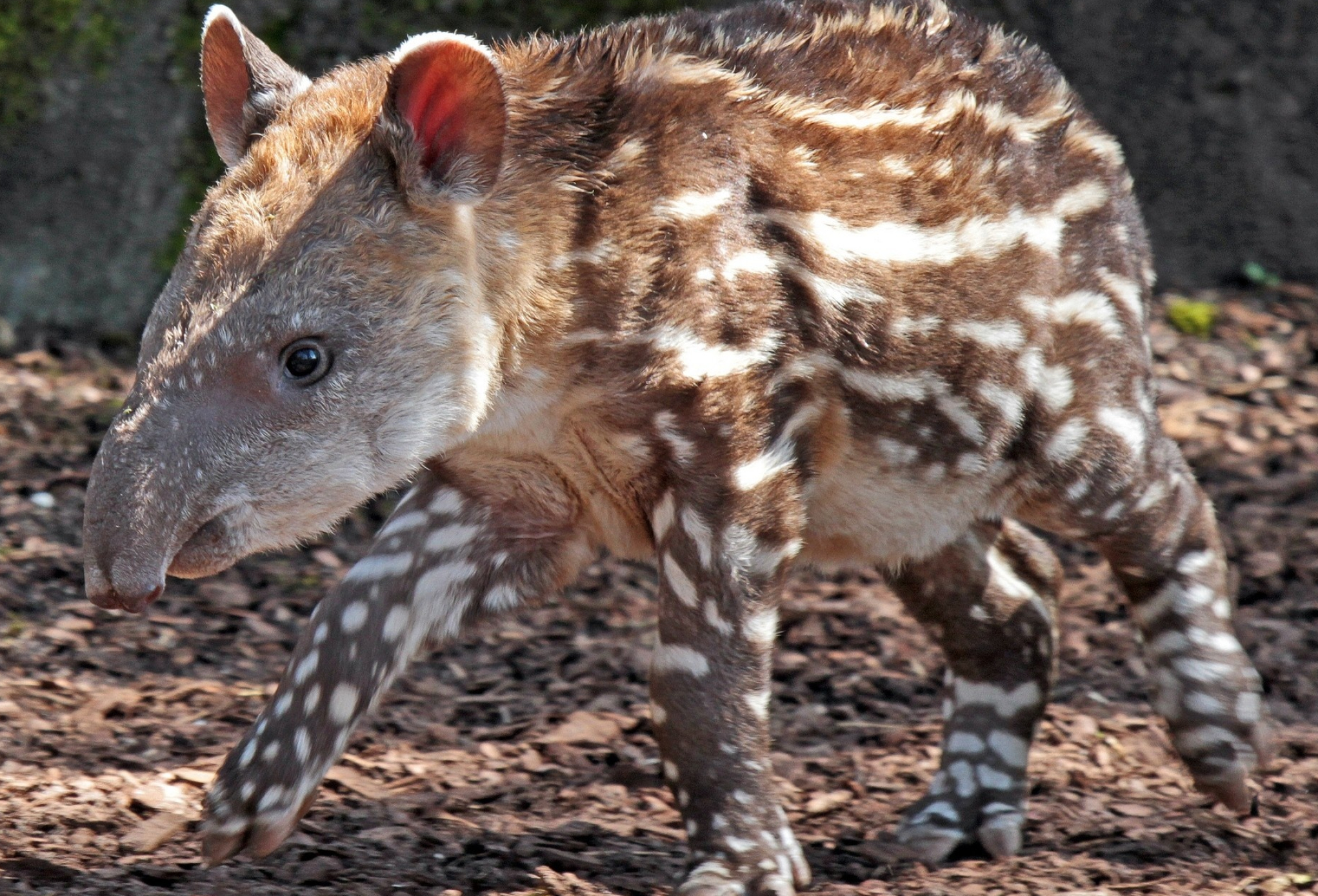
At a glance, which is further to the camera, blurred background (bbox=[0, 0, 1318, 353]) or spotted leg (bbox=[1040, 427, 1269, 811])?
blurred background (bbox=[0, 0, 1318, 353])

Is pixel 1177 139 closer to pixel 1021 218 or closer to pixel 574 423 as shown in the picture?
pixel 1021 218

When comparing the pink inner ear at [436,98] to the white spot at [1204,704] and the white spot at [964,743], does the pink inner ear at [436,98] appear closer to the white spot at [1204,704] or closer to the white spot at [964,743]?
the white spot at [964,743]

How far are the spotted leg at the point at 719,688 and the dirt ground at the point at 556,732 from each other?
290 mm

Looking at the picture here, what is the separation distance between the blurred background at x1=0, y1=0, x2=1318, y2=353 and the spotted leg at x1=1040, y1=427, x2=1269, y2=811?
3.19 m

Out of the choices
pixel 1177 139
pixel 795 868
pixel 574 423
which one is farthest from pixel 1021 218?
pixel 1177 139

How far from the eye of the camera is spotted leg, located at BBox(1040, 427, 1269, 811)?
4152 mm

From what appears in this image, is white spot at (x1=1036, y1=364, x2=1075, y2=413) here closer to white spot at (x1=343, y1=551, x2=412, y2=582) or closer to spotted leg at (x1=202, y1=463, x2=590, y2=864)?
spotted leg at (x1=202, y1=463, x2=590, y2=864)

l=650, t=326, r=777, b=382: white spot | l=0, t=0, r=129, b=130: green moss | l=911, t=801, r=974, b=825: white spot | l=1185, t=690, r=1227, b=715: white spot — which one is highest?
l=0, t=0, r=129, b=130: green moss

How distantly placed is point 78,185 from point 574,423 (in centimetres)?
380

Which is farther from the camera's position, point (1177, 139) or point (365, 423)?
point (1177, 139)

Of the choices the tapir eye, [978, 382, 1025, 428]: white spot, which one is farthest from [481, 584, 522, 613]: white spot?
[978, 382, 1025, 428]: white spot

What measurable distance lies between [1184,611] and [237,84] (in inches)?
102

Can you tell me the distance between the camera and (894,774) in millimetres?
4691

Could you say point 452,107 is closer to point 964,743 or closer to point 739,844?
point 739,844
